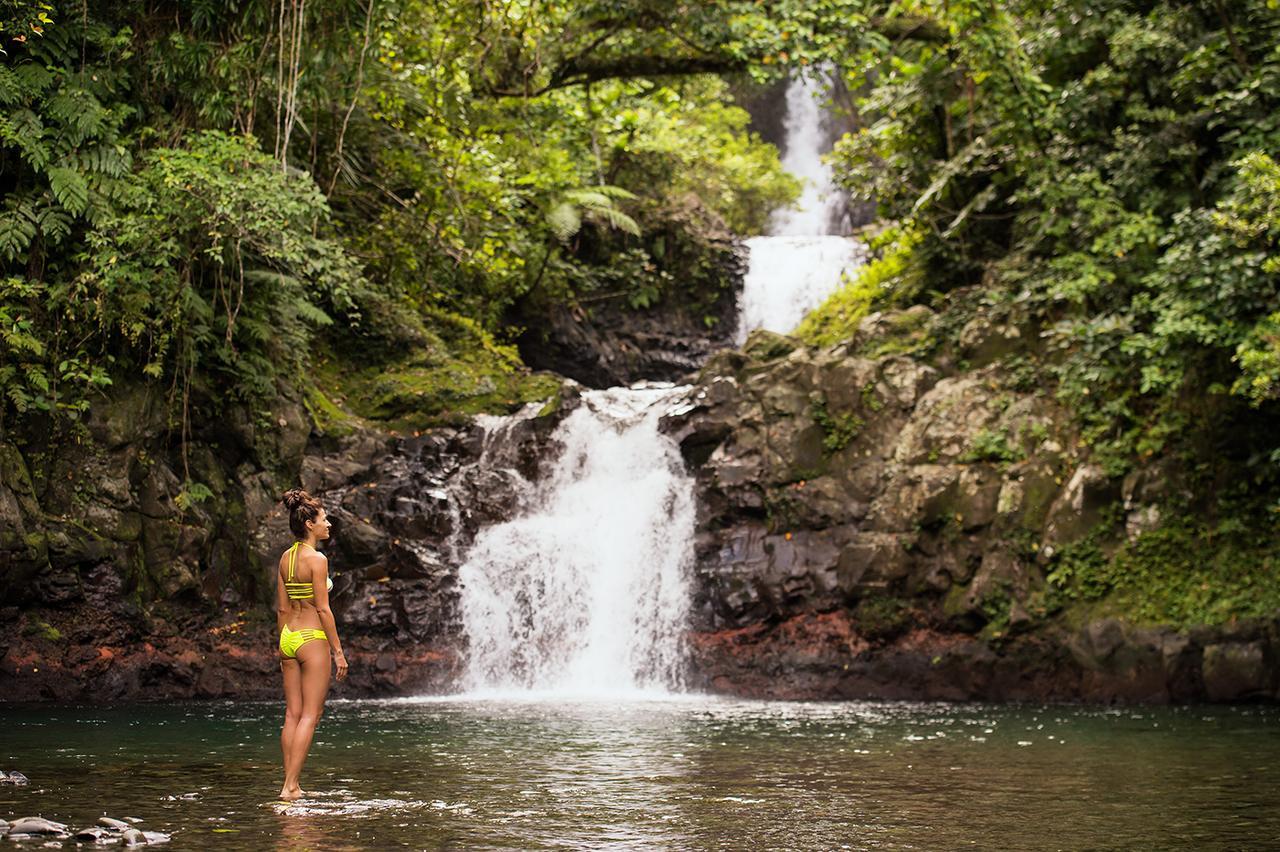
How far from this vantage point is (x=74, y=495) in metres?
14.2

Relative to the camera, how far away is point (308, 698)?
6.86 meters

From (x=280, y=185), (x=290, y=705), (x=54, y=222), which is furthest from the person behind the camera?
(x=280, y=185)

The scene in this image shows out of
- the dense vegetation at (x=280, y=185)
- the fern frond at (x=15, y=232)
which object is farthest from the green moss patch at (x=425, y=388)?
the fern frond at (x=15, y=232)

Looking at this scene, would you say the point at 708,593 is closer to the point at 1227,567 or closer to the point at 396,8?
the point at 1227,567

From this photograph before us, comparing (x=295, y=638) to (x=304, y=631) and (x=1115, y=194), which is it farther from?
(x=1115, y=194)

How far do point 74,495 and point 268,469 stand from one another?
266 centimetres

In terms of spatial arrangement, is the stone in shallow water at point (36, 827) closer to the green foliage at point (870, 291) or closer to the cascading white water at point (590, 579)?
the cascading white water at point (590, 579)

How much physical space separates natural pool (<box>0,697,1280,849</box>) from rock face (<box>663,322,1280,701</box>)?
1572mm

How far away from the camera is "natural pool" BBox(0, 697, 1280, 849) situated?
19.7 feet

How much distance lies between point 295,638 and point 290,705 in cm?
37

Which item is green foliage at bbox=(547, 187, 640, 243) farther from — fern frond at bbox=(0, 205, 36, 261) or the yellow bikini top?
the yellow bikini top

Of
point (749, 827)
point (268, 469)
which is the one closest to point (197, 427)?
point (268, 469)

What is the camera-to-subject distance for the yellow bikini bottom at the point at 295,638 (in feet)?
22.5

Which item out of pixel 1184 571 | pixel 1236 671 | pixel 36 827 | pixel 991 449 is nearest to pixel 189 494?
pixel 36 827
